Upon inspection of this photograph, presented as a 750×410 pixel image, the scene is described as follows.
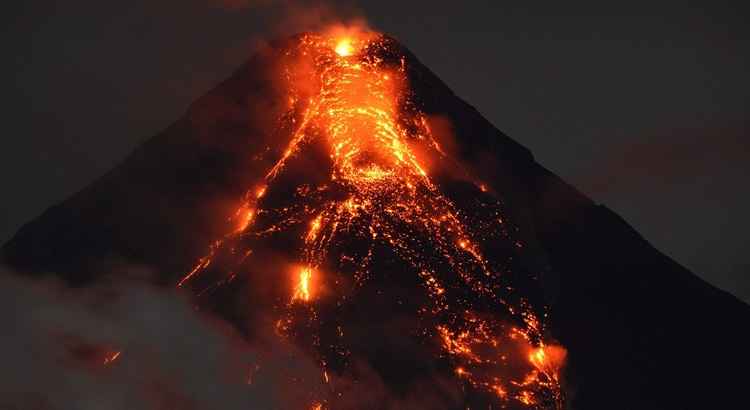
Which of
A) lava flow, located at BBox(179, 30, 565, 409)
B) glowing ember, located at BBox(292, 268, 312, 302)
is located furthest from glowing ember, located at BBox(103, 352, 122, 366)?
glowing ember, located at BBox(292, 268, 312, 302)

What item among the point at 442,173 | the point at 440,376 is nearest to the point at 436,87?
the point at 442,173

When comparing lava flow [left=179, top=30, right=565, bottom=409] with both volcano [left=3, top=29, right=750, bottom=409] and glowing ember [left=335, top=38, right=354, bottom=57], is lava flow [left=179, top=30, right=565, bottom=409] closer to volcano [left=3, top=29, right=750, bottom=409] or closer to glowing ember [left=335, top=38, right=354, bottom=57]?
volcano [left=3, top=29, right=750, bottom=409]

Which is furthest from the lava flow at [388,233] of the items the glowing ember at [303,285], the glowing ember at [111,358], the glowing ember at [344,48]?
the glowing ember at [111,358]

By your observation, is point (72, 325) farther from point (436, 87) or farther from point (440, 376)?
point (436, 87)

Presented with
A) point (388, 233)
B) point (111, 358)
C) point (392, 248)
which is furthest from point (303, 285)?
point (111, 358)

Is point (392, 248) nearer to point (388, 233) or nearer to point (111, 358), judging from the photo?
point (388, 233)
